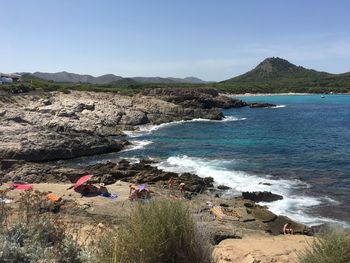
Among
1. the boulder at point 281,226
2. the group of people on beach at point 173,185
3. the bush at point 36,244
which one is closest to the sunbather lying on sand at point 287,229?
the boulder at point 281,226

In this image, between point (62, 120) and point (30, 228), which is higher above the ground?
point (30, 228)

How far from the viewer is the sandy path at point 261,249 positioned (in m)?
12.4

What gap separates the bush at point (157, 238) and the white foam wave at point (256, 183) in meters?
13.4

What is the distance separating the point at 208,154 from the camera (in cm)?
3600

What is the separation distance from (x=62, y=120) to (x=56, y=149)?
15.0 meters

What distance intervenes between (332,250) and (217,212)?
11.5 metres

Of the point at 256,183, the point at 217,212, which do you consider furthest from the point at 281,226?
the point at 256,183

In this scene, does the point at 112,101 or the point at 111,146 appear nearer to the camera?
the point at 111,146

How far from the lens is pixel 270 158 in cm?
3344

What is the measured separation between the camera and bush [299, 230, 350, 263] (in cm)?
718

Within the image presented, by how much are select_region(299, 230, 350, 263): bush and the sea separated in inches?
463

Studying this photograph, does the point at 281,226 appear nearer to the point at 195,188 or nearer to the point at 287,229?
the point at 287,229

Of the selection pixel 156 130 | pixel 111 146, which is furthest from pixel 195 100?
pixel 111 146

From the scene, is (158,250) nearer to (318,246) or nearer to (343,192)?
(318,246)
